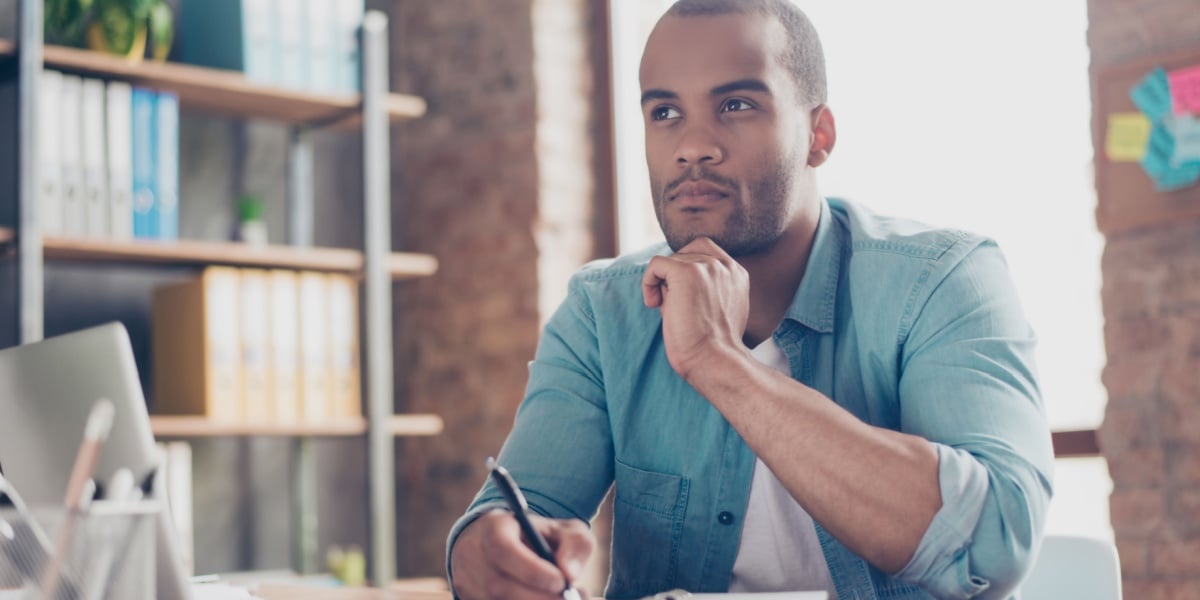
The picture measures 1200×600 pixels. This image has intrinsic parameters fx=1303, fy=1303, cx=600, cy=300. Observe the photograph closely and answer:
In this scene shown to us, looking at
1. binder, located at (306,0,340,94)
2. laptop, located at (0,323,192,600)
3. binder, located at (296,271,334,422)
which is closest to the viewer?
laptop, located at (0,323,192,600)

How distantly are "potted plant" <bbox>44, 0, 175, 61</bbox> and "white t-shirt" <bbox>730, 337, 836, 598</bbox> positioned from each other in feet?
6.69

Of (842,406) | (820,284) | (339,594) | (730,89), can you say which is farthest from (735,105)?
(339,594)

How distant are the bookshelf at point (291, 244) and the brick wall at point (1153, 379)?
Result: 1592mm

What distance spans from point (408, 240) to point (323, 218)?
0.26 meters

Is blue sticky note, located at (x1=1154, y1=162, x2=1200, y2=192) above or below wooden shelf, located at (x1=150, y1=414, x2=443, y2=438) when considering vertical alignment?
above

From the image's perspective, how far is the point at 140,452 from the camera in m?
0.97

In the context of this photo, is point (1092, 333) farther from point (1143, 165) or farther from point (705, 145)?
point (705, 145)

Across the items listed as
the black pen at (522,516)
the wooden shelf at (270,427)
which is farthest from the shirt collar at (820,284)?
the wooden shelf at (270,427)

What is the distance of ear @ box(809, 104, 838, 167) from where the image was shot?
1.67 m

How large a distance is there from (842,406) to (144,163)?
194cm

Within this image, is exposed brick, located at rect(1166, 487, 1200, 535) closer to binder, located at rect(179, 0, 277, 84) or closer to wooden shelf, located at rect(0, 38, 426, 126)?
wooden shelf, located at rect(0, 38, 426, 126)

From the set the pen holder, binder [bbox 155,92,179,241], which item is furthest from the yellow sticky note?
the pen holder

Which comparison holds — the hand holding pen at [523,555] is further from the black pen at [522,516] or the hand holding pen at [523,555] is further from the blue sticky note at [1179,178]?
the blue sticky note at [1179,178]

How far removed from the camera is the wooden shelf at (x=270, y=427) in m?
2.79
